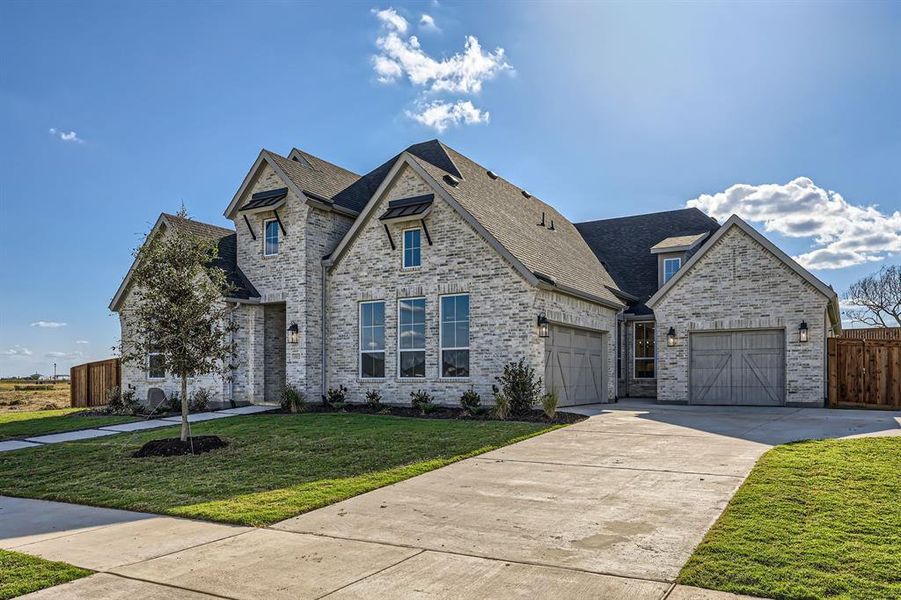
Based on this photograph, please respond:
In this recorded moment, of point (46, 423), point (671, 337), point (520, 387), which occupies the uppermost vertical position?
point (671, 337)

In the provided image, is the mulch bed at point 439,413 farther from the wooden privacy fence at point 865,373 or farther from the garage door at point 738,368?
the wooden privacy fence at point 865,373

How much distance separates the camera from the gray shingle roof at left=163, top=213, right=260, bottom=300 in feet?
66.1

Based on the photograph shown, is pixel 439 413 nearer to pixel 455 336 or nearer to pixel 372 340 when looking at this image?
pixel 455 336

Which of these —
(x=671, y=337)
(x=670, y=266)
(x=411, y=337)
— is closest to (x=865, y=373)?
(x=671, y=337)

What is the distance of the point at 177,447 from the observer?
38.2 ft

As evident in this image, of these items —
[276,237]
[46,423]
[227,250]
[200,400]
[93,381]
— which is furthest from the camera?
[93,381]

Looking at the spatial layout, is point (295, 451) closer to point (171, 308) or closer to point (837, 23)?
point (171, 308)

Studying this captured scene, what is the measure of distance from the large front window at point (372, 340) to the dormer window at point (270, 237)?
3.43 meters

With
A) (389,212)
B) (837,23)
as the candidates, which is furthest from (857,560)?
(389,212)

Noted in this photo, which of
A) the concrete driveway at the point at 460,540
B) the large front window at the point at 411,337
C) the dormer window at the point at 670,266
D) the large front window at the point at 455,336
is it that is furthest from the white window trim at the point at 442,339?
the dormer window at the point at 670,266

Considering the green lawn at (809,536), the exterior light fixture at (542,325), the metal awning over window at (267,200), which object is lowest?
the green lawn at (809,536)

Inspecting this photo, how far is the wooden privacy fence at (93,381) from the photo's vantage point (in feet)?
78.0

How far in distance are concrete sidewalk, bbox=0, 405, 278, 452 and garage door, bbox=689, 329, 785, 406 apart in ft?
42.6

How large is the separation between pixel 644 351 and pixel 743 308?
464 cm
